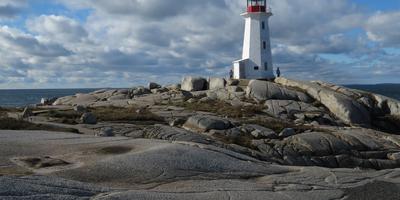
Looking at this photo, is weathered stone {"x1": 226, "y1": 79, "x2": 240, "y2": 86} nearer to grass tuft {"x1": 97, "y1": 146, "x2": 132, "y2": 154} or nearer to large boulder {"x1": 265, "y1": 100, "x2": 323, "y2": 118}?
large boulder {"x1": 265, "y1": 100, "x2": 323, "y2": 118}

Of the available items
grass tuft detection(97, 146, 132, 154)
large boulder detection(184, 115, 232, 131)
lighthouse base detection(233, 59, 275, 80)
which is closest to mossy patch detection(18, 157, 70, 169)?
grass tuft detection(97, 146, 132, 154)

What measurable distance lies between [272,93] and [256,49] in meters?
12.0

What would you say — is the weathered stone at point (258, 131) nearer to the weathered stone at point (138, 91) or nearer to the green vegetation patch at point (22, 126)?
the green vegetation patch at point (22, 126)

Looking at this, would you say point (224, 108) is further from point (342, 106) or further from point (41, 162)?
point (41, 162)

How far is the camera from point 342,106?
46219 mm

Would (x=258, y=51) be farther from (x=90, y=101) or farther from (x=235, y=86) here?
(x=90, y=101)

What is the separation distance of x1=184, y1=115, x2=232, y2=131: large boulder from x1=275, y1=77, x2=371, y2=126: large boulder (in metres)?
14.7

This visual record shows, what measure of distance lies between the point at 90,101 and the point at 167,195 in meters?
42.1

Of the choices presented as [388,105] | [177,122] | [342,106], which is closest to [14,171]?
[177,122]

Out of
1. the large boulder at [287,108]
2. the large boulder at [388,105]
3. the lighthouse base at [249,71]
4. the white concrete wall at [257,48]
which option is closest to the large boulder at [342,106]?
the large boulder at [287,108]

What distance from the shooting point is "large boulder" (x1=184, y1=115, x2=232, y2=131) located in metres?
34.4

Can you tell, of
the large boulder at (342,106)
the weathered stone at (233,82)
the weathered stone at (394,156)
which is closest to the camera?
the weathered stone at (394,156)

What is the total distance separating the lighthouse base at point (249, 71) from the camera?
60281 mm

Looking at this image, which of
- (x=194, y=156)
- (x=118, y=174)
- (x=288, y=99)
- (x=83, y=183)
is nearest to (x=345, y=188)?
(x=194, y=156)
